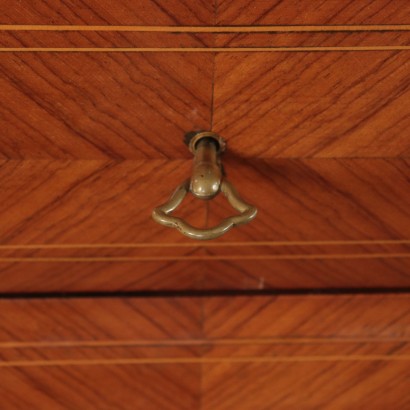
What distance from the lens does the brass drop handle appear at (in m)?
0.37

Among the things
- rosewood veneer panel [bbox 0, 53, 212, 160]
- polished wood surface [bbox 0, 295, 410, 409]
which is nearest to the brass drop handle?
rosewood veneer panel [bbox 0, 53, 212, 160]

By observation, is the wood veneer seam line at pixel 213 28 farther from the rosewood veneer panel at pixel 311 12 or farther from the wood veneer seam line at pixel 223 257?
the wood veneer seam line at pixel 223 257

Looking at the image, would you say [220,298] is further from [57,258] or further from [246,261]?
[57,258]

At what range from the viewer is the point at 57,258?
1.68 ft

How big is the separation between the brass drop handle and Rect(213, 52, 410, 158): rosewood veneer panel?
1.6 inches

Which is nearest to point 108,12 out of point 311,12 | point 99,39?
point 99,39

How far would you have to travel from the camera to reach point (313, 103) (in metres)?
0.41

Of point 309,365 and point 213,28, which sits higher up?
point 213,28

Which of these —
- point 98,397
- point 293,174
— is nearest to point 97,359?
point 98,397

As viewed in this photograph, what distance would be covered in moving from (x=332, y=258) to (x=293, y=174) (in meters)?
0.11

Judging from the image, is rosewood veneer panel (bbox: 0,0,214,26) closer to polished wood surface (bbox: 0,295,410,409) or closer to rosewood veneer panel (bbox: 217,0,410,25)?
rosewood veneer panel (bbox: 217,0,410,25)

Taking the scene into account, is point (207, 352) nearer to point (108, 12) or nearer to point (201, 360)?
point (201, 360)

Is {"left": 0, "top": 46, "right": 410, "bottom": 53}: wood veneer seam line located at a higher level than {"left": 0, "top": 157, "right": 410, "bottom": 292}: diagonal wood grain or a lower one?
higher

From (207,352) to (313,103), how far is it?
292 mm
